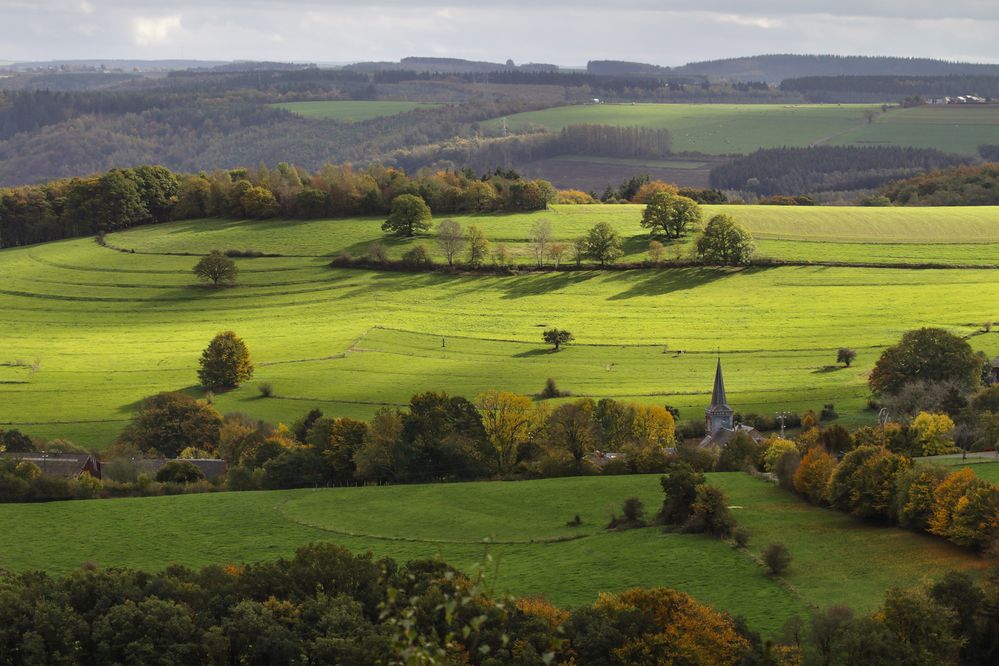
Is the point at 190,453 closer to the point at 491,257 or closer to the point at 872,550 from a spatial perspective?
the point at 872,550

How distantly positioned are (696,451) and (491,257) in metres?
63.5

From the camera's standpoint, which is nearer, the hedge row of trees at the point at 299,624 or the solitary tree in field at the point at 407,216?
the hedge row of trees at the point at 299,624

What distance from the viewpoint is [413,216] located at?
448ft

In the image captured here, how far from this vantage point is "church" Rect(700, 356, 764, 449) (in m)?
Answer: 73.2

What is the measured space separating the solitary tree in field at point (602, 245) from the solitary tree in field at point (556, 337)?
2814 centimetres

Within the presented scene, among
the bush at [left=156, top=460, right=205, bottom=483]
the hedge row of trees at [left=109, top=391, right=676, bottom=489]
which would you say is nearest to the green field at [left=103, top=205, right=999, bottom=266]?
the hedge row of trees at [left=109, top=391, right=676, bottom=489]

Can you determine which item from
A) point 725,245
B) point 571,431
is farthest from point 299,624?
point 725,245

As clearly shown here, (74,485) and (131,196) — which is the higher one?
(131,196)

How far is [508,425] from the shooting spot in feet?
236

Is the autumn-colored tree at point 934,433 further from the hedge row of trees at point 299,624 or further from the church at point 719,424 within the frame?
the hedge row of trees at point 299,624

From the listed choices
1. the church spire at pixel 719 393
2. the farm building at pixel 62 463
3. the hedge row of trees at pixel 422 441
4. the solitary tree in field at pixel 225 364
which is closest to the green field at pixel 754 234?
the solitary tree in field at pixel 225 364

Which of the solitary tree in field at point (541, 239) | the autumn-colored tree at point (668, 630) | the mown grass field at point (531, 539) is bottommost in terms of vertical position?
the mown grass field at point (531, 539)

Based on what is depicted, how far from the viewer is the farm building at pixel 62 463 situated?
69625 mm

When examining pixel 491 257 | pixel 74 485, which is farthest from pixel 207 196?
pixel 74 485
